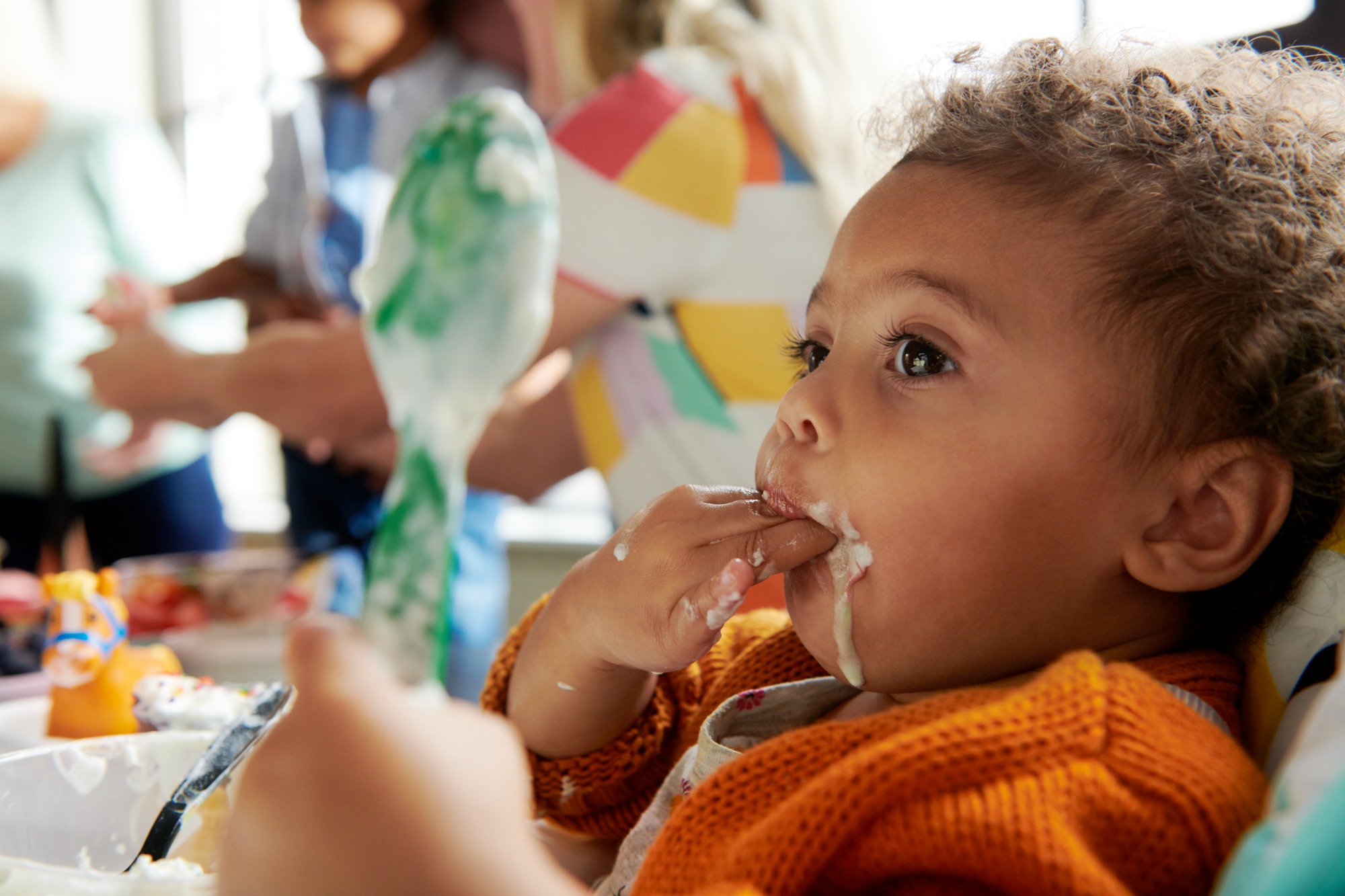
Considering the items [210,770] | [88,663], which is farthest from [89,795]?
[88,663]

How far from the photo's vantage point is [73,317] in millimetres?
1847

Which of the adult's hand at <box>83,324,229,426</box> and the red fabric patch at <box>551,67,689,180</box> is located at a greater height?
the red fabric patch at <box>551,67,689,180</box>

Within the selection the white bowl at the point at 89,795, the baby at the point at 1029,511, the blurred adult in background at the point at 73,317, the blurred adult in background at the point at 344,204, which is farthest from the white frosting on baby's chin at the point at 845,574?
the blurred adult in background at the point at 73,317

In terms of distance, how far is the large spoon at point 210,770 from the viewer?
618 mm

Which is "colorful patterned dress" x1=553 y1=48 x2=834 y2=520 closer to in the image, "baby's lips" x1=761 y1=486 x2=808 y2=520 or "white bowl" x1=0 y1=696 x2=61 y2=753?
"baby's lips" x1=761 y1=486 x2=808 y2=520

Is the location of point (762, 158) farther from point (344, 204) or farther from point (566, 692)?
point (344, 204)

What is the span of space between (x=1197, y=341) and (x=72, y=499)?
6.06 feet

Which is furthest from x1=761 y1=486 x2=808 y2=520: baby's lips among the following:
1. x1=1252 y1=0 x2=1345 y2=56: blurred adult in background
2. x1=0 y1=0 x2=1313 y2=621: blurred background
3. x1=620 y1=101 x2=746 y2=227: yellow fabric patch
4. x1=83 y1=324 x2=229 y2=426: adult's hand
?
x1=0 y1=0 x2=1313 y2=621: blurred background

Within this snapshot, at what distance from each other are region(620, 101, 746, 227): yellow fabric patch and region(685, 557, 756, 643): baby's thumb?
545mm

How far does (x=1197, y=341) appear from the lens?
0.55 meters

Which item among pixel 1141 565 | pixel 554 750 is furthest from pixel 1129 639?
pixel 554 750

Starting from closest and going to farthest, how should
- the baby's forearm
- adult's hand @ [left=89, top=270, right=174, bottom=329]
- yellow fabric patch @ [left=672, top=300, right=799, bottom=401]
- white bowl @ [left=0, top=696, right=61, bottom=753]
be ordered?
the baby's forearm
white bowl @ [left=0, top=696, right=61, bottom=753]
yellow fabric patch @ [left=672, top=300, right=799, bottom=401]
adult's hand @ [left=89, top=270, right=174, bottom=329]

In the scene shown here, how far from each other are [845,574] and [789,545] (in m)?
0.03

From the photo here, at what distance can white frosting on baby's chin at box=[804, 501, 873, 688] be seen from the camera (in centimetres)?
57
